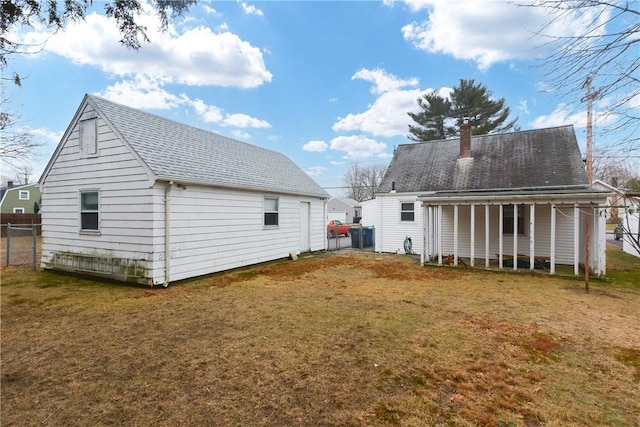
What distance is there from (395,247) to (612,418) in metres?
12.0

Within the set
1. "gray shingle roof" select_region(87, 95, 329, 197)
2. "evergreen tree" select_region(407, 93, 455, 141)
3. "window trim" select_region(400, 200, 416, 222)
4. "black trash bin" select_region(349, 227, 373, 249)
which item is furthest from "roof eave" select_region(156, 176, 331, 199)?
"evergreen tree" select_region(407, 93, 455, 141)

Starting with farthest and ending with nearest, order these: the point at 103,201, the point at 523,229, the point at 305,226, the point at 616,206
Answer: the point at 305,226 < the point at 523,229 < the point at 103,201 < the point at 616,206

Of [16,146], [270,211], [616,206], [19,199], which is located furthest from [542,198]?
[19,199]

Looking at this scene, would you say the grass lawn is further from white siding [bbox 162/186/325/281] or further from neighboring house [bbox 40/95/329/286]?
white siding [bbox 162/186/325/281]

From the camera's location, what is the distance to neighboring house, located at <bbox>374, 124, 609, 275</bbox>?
9.84 metres

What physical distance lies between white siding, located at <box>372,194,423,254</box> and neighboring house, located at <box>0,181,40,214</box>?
37.3 m

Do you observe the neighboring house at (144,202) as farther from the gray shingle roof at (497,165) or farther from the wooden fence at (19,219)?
the wooden fence at (19,219)

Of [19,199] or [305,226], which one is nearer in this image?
[305,226]

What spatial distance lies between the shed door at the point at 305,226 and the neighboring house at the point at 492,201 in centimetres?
342

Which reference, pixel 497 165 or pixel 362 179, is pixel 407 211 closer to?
pixel 497 165

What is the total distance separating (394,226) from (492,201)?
5189 millimetres

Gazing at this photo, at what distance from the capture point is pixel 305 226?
14.0 metres

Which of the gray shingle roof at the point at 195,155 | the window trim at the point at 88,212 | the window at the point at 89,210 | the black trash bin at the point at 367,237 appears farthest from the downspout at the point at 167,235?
the black trash bin at the point at 367,237

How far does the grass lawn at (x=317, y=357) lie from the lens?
2.73m
